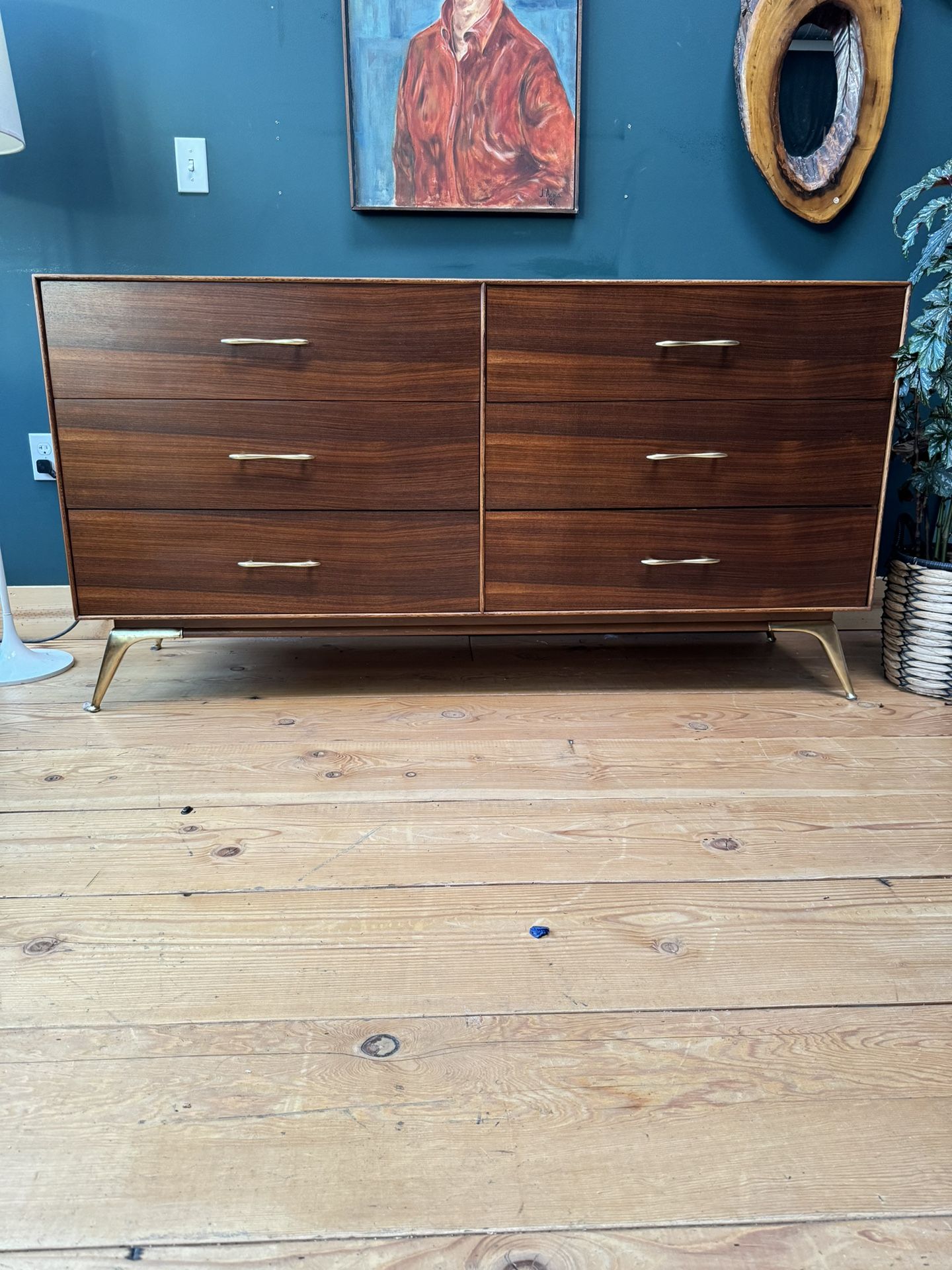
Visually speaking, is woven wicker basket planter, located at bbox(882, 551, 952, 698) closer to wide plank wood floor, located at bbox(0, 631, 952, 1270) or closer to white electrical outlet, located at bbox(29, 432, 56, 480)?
wide plank wood floor, located at bbox(0, 631, 952, 1270)

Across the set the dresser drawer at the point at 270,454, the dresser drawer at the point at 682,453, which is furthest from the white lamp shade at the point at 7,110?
the dresser drawer at the point at 682,453

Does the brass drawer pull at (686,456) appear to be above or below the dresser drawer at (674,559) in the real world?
above

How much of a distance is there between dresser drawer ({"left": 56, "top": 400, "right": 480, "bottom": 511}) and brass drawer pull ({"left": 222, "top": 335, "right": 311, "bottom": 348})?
92mm

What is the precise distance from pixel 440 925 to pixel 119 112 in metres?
1.77

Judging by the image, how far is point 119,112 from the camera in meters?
1.77

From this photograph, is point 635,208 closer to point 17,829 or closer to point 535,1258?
point 17,829

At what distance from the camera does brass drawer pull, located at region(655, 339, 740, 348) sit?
1416 mm

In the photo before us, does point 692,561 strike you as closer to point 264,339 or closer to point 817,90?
point 264,339

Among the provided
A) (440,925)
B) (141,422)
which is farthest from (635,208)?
(440,925)

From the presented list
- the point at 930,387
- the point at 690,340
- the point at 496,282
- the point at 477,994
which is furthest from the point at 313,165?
the point at 477,994

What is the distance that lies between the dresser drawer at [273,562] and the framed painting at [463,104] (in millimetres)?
789

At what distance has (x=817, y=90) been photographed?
5.95 ft

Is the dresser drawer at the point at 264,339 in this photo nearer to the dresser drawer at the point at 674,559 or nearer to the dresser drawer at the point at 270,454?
the dresser drawer at the point at 270,454

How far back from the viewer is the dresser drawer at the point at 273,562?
1471 mm
